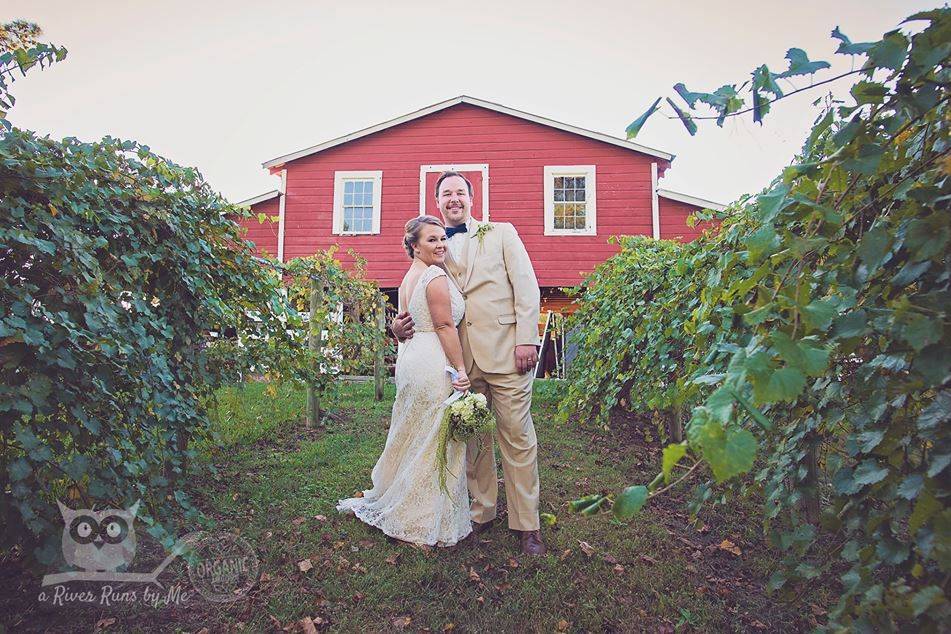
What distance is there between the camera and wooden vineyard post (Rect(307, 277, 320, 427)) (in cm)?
589

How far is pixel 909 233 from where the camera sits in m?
0.91

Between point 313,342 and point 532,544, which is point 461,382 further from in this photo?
point 313,342

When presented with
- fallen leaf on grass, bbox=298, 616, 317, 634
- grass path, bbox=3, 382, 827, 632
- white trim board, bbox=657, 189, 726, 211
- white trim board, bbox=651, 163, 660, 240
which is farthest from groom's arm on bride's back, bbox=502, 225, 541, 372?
white trim board, bbox=657, 189, 726, 211

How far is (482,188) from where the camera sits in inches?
492

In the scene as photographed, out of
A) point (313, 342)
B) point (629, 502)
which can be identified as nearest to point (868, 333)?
point (629, 502)

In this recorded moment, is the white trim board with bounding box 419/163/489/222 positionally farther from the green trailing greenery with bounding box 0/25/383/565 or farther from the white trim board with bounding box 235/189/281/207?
the green trailing greenery with bounding box 0/25/383/565

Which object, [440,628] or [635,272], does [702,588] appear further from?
[635,272]

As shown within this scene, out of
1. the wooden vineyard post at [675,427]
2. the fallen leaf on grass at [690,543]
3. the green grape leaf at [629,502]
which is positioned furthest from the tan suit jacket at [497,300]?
the wooden vineyard post at [675,427]

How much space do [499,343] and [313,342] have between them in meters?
3.75

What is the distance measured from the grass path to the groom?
274 mm

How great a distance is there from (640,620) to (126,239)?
122 inches

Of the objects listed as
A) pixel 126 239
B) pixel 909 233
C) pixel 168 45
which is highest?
pixel 168 45

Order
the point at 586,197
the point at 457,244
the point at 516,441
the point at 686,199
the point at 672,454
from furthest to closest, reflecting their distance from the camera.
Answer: the point at 586,197, the point at 686,199, the point at 457,244, the point at 516,441, the point at 672,454

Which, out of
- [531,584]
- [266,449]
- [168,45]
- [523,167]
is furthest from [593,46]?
[531,584]
